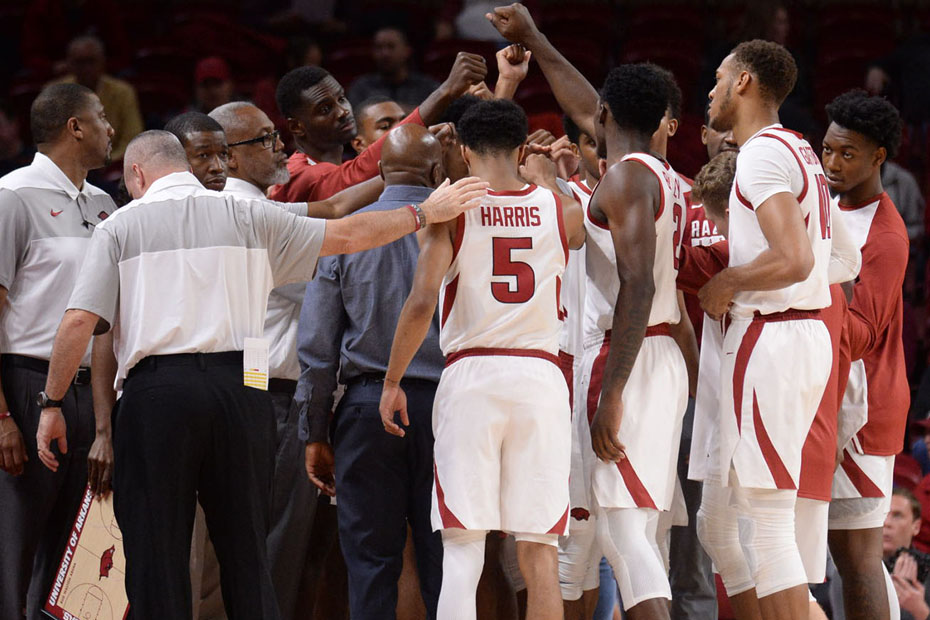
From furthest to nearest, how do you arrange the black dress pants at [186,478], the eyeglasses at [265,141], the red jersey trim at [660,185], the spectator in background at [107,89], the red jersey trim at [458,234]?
the spectator in background at [107,89], the eyeglasses at [265,141], the red jersey trim at [660,185], the red jersey trim at [458,234], the black dress pants at [186,478]

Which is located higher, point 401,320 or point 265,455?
point 401,320

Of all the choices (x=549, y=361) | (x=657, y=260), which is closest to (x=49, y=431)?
(x=549, y=361)

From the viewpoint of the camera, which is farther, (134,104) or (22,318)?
(134,104)

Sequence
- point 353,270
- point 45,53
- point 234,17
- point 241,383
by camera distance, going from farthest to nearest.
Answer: point 234,17
point 45,53
point 353,270
point 241,383

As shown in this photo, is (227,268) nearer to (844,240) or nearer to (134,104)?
(844,240)

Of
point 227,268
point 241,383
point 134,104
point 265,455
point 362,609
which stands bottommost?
point 362,609

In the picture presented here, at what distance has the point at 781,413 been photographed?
4836 mm

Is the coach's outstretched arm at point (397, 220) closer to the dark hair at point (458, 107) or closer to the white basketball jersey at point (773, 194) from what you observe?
the white basketball jersey at point (773, 194)

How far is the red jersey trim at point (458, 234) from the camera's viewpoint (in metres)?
4.91

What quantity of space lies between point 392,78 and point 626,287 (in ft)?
21.0

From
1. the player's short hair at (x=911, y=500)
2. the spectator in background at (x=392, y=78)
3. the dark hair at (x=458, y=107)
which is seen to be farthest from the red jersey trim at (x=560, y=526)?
the spectator in background at (x=392, y=78)

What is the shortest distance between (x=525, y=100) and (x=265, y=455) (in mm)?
6987

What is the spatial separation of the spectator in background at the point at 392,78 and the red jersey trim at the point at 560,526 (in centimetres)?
649

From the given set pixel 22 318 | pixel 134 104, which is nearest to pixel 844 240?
pixel 22 318
